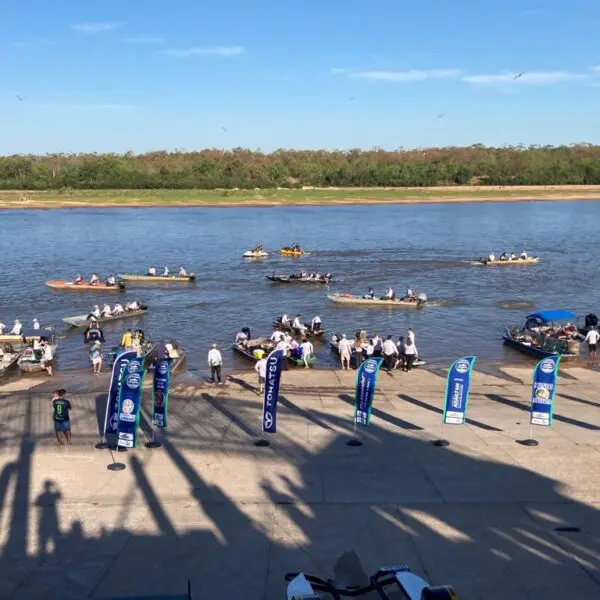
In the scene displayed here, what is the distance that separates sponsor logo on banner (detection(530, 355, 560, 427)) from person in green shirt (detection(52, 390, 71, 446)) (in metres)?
10.3

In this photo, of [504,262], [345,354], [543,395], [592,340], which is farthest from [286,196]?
[543,395]

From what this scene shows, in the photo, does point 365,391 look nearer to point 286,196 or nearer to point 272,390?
point 272,390

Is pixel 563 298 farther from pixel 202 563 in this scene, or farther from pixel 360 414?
pixel 202 563

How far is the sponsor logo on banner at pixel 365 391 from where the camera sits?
16.6 m

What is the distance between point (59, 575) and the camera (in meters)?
10.6

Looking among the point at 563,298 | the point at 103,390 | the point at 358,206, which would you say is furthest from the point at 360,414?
the point at 358,206

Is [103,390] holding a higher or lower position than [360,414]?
lower

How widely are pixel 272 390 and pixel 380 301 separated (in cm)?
2525

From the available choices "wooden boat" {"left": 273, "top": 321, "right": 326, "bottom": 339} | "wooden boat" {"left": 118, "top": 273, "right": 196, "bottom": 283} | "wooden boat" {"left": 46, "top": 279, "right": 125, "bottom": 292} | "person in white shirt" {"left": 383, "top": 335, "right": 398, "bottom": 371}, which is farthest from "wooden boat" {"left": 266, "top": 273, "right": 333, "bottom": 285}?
"person in white shirt" {"left": 383, "top": 335, "right": 398, "bottom": 371}

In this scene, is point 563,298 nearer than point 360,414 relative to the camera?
No

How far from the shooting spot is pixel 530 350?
28.4m

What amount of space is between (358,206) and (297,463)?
422 ft

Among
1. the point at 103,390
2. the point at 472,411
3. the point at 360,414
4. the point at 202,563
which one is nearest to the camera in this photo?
the point at 202,563

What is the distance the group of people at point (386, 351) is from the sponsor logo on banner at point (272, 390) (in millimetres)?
7539
